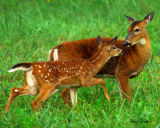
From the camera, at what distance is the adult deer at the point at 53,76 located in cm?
554

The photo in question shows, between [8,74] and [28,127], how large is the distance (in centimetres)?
246

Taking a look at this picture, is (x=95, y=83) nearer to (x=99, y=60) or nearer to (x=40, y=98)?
(x=99, y=60)

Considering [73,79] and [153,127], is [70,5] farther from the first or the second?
[153,127]

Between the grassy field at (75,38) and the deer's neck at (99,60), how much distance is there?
404mm

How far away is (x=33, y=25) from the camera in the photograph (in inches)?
400

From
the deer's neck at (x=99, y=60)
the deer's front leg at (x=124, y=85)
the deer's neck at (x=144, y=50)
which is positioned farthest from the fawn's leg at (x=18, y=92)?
the deer's neck at (x=144, y=50)

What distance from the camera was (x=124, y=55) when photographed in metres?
6.48

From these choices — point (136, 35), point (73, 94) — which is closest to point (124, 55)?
point (136, 35)

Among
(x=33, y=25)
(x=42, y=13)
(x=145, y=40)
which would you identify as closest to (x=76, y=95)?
(x=145, y=40)

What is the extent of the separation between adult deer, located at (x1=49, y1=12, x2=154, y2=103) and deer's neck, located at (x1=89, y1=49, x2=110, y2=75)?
0.96ft

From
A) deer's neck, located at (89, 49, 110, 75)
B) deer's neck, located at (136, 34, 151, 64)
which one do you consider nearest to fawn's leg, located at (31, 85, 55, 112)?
deer's neck, located at (89, 49, 110, 75)

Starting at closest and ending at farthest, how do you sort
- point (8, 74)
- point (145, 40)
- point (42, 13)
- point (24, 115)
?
point (24, 115) → point (145, 40) → point (8, 74) → point (42, 13)

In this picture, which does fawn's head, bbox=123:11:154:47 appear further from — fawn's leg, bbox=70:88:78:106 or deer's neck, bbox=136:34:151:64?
fawn's leg, bbox=70:88:78:106

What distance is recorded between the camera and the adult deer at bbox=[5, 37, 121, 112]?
554cm
